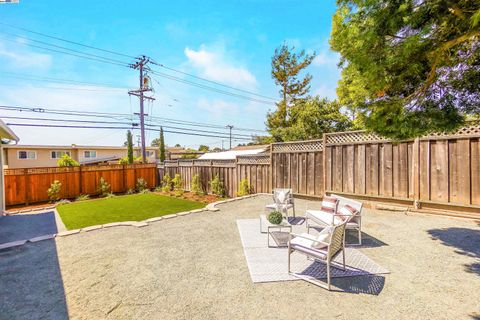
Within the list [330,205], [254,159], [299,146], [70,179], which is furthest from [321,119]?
[70,179]

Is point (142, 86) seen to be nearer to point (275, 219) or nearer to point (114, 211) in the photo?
point (114, 211)

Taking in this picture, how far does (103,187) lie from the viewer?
12.3 m

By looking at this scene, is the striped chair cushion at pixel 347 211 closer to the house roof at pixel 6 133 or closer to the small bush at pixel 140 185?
the house roof at pixel 6 133

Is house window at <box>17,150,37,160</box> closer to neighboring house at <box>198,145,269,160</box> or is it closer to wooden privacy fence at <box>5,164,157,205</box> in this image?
wooden privacy fence at <box>5,164,157,205</box>

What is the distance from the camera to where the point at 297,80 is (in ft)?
57.6

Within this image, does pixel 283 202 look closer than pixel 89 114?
Yes

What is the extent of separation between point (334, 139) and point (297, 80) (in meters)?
11.4

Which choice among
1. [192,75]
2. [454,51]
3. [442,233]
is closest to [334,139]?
[442,233]

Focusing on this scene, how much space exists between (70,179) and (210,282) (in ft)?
39.2

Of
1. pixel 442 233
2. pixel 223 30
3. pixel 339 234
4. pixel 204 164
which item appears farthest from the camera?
pixel 204 164

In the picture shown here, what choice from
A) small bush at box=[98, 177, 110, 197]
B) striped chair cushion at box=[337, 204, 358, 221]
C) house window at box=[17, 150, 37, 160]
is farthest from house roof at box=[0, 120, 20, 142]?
house window at box=[17, 150, 37, 160]

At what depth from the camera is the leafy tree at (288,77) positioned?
1734cm

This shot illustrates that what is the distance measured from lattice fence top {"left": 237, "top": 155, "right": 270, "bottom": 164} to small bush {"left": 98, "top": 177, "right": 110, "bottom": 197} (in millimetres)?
7588

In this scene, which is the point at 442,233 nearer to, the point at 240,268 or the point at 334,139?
the point at 334,139
